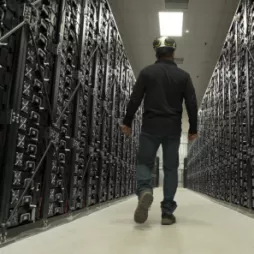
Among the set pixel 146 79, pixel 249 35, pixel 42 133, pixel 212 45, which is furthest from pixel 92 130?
pixel 212 45

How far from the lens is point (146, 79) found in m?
3.44

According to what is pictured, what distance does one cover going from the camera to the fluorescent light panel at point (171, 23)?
27.3 ft

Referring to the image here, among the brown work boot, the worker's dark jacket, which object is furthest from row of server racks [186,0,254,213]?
the brown work boot

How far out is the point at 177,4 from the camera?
776 cm

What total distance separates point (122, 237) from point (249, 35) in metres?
3.84

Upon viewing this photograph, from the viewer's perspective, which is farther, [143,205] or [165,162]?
[165,162]

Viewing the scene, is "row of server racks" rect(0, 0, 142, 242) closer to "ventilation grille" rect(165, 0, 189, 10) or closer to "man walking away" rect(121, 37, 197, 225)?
"man walking away" rect(121, 37, 197, 225)

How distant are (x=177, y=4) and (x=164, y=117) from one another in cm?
535

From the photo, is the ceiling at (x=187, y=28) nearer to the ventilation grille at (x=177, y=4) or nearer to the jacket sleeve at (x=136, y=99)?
the ventilation grille at (x=177, y=4)

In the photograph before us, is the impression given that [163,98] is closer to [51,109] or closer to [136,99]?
[136,99]

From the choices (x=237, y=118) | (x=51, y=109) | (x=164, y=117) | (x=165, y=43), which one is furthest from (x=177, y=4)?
(x=51, y=109)

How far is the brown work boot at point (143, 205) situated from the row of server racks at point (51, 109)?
84 cm

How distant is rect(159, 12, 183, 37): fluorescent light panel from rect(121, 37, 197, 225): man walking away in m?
5.26

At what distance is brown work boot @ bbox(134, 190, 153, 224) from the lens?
300 cm
